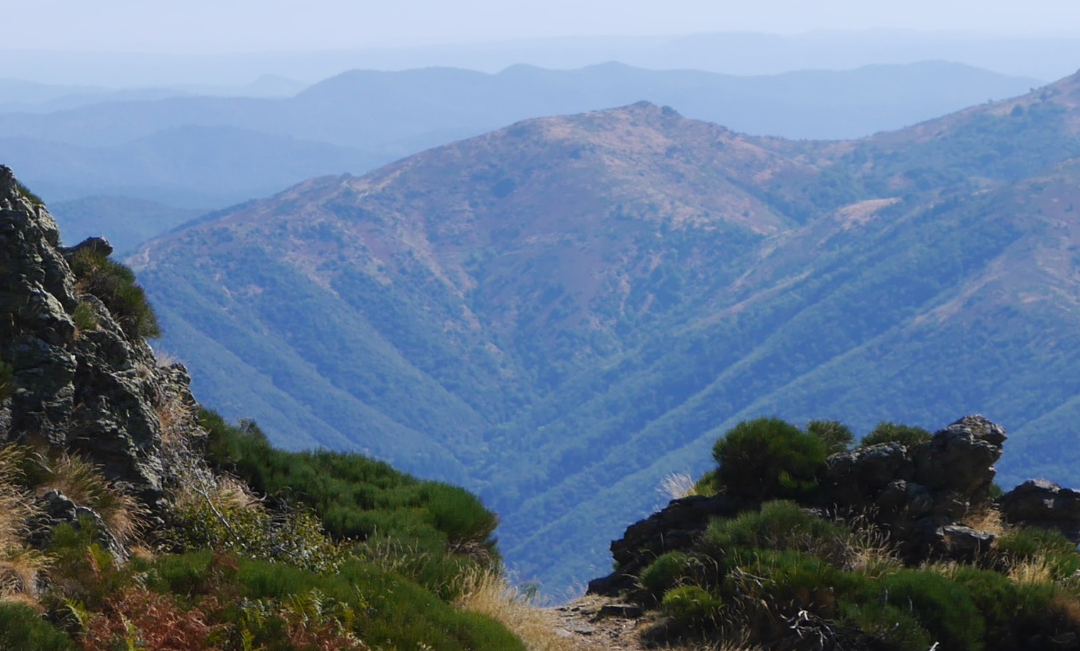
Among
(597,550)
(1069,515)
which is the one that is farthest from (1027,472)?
(1069,515)

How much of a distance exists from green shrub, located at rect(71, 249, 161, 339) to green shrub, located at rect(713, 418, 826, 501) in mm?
6788

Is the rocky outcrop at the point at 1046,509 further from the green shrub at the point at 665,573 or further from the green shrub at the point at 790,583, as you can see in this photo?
the green shrub at the point at 665,573

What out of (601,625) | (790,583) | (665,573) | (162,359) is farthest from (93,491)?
(790,583)

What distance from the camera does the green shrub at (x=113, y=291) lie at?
12.8 meters

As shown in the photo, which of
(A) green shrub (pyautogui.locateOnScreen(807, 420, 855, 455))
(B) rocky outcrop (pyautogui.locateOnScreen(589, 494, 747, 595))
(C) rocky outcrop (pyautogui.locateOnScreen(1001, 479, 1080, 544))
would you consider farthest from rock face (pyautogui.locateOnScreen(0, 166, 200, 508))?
(C) rocky outcrop (pyautogui.locateOnScreen(1001, 479, 1080, 544))

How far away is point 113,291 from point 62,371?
2.51 m

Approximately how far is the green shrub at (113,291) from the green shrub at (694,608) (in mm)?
6392

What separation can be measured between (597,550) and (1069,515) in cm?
17793

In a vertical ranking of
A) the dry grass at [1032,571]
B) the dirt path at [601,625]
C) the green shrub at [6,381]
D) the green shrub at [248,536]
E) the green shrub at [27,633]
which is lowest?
the dirt path at [601,625]

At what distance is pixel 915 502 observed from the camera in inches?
509

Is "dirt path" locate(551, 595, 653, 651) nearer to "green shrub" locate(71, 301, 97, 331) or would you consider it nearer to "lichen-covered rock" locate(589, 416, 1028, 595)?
"lichen-covered rock" locate(589, 416, 1028, 595)

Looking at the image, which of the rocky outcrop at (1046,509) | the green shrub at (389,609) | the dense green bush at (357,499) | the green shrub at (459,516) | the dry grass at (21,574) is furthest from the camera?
the rocky outcrop at (1046,509)

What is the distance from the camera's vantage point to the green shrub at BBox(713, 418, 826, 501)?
1370 cm

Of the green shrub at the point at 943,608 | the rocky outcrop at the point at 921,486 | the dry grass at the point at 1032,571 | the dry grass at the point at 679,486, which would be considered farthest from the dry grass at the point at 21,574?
the dry grass at the point at 1032,571
